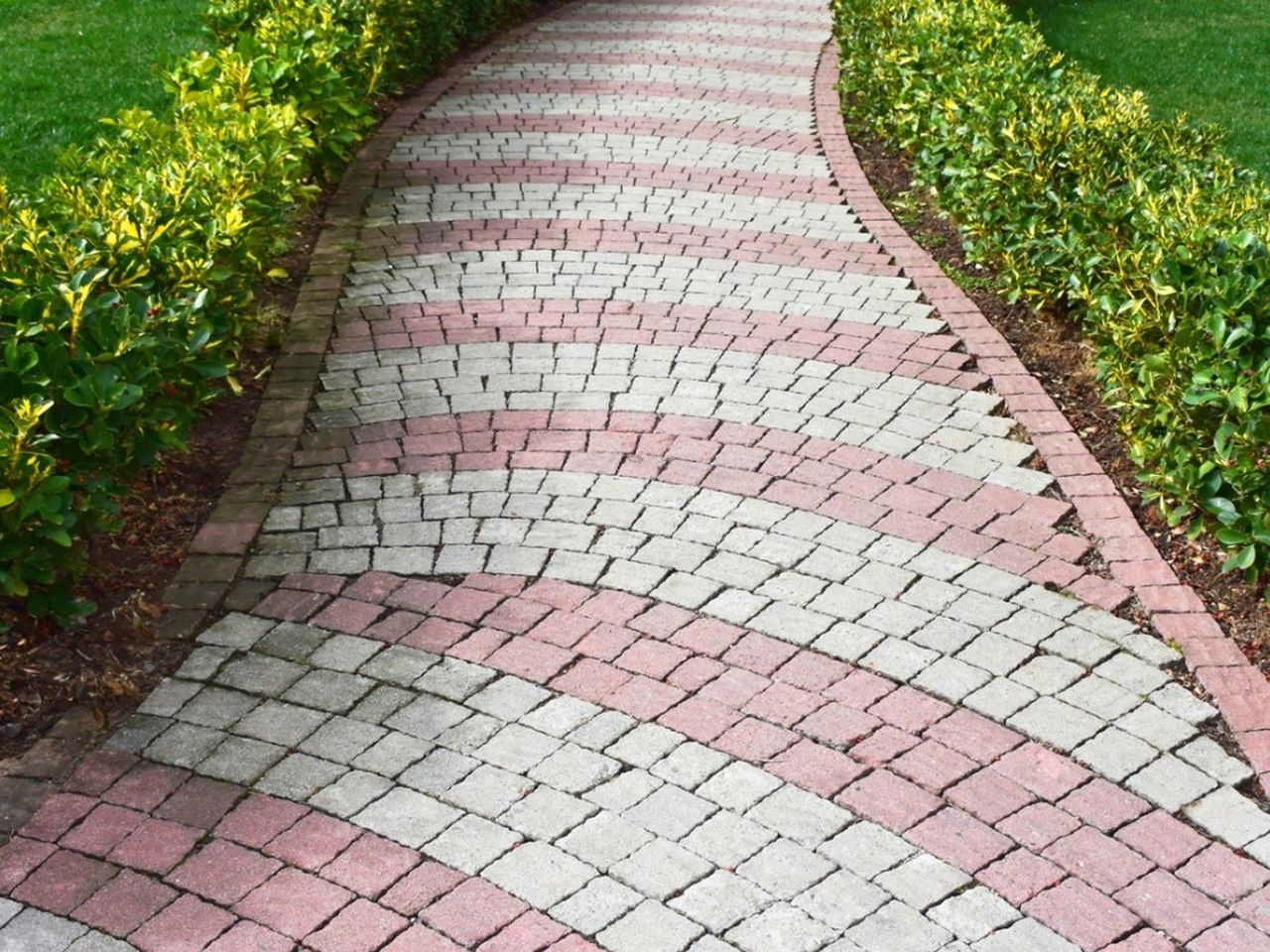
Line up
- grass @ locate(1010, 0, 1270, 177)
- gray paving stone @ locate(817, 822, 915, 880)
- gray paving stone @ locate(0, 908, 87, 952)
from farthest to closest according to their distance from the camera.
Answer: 1. grass @ locate(1010, 0, 1270, 177)
2. gray paving stone @ locate(817, 822, 915, 880)
3. gray paving stone @ locate(0, 908, 87, 952)

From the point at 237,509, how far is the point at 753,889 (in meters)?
2.55

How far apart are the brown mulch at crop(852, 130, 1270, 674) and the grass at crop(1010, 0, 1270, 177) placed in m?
Result: 2.33

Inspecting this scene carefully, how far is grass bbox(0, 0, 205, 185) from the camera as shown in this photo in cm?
873

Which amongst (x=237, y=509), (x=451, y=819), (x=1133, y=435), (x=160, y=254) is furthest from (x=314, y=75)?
(x=451, y=819)

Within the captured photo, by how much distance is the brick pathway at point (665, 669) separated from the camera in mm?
3703

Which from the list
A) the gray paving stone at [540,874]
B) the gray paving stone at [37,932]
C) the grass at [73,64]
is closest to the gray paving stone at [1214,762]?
the gray paving stone at [540,874]

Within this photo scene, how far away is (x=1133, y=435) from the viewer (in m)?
5.63

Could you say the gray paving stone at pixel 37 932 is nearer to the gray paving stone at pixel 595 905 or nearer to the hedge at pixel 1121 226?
the gray paving stone at pixel 595 905

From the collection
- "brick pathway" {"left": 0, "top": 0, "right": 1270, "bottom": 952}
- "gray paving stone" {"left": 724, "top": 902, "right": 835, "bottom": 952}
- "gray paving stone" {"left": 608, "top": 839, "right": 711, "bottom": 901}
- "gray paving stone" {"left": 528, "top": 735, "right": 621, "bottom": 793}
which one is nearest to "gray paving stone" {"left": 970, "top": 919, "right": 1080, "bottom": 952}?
"brick pathway" {"left": 0, "top": 0, "right": 1270, "bottom": 952}

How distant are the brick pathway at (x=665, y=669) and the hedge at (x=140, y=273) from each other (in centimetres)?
49

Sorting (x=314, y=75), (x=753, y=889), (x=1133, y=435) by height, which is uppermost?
(x=314, y=75)

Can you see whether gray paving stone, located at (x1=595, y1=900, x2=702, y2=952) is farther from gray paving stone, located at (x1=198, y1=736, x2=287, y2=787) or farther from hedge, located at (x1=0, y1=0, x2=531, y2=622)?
hedge, located at (x1=0, y1=0, x2=531, y2=622)

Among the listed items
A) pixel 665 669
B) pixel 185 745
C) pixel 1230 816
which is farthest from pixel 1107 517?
pixel 185 745

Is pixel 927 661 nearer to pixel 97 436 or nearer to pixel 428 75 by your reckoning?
pixel 97 436
